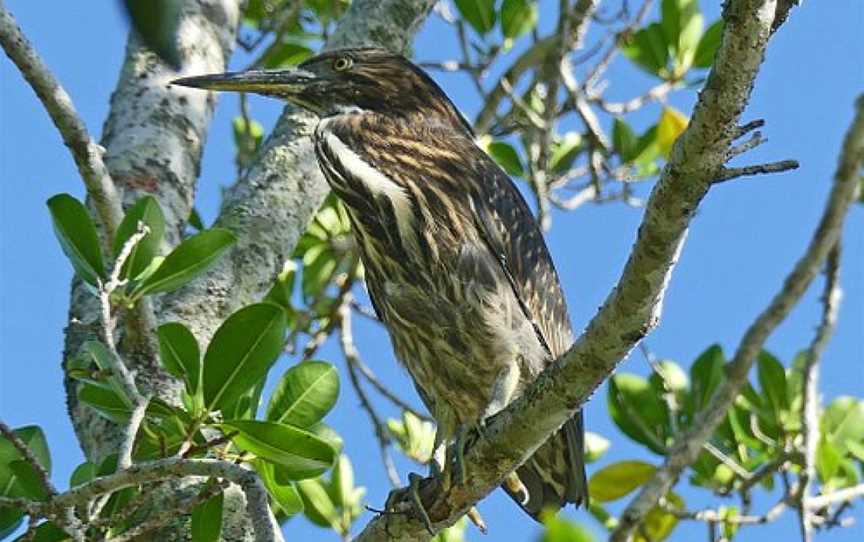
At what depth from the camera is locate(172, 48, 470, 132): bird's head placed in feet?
11.2

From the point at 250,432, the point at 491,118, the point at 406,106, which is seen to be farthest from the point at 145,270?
the point at 491,118

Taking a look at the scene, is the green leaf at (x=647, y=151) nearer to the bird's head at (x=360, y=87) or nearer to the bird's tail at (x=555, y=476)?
the bird's head at (x=360, y=87)

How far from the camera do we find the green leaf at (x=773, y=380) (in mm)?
3674

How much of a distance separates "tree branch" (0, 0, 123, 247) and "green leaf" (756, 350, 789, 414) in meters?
2.06

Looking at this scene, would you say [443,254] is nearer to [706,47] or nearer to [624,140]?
[624,140]

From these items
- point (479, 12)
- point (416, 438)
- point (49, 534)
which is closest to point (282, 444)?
point (49, 534)

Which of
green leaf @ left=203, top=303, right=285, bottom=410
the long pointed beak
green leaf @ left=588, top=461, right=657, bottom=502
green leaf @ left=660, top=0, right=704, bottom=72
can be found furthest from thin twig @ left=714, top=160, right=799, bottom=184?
green leaf @ left=660, top=0, right=704, bottom=72

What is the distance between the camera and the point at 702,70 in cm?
477

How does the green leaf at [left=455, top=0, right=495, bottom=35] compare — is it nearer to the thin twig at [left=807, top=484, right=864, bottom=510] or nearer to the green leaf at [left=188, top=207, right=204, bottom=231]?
the green leaf at [left=188, top=207, right=204, bottom=231]

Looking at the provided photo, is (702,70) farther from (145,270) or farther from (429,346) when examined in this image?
(145,270)

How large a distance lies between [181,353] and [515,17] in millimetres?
2562

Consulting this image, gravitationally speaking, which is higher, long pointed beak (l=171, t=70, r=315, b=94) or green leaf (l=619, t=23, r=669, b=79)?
green leaf (l=619, t=23, r=669, b=79)

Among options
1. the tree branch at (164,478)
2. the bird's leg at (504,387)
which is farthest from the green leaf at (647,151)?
the tree branch at (164,478)

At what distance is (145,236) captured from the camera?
239cm
